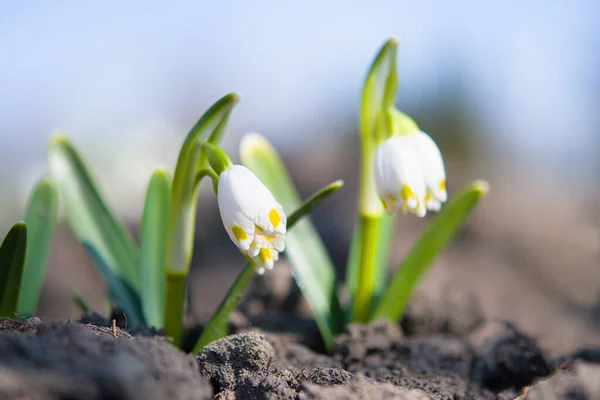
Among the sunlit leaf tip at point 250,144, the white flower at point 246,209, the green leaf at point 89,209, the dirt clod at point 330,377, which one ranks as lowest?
the dirt clod at point 330,377

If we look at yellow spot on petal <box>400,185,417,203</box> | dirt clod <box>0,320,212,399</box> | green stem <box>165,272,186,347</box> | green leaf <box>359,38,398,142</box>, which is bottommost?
dirt clod <box>0,320,212,399</box>

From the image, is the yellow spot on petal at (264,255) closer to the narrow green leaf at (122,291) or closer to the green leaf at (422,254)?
the narrow green leaf at (122,291)

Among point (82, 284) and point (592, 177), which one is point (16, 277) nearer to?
point (82, 284)

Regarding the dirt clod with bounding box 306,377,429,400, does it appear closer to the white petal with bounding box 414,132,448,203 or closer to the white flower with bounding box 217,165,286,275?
the white flower with bounding box 217,165,286,275

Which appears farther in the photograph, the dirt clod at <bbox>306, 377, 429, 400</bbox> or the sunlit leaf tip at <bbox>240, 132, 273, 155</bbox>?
the sunlit leaf tip at <bbox>240, 132, 273, 155</bbox>

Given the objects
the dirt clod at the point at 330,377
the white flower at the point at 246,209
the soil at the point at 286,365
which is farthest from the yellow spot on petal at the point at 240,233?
the dirt clod at the point at 330,377

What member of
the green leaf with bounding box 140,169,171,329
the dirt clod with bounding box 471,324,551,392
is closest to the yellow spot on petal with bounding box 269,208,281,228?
the green leaf with bounding box 140,169,171,329

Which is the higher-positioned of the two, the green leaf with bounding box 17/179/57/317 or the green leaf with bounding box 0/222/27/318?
the green leaf with bounding box 17/179/57/317
